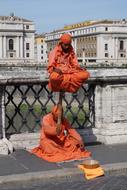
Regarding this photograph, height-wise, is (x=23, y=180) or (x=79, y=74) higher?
(x=79, y=74)

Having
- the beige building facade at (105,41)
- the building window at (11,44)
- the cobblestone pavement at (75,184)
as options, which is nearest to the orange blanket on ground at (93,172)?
the cobblestone pavement at (75,184)

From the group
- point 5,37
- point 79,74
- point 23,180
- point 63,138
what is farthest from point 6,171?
point 5,37

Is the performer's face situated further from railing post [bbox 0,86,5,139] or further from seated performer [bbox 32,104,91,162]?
railing post [bbox 0,86,5,139]

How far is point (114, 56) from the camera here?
434 ft

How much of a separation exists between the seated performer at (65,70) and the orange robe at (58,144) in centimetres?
54

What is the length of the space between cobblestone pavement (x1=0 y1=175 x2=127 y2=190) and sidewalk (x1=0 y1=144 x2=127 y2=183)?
2.8 inches

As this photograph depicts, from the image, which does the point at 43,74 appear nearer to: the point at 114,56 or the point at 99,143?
the point at 99,143

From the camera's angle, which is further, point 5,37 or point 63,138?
point 5,37

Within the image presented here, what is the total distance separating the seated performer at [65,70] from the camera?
7040 millimetres

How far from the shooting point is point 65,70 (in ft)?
23.6

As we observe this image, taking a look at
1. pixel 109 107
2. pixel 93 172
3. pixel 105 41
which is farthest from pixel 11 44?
pixel 93 172

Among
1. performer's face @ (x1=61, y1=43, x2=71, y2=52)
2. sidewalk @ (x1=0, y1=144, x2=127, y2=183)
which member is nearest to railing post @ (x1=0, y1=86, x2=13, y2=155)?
sidewalk @ (x1=0, y1=144, x2=127, y2=183)

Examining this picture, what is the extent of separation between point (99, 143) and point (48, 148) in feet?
4.90

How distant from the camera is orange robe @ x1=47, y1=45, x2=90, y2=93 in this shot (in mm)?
7047
